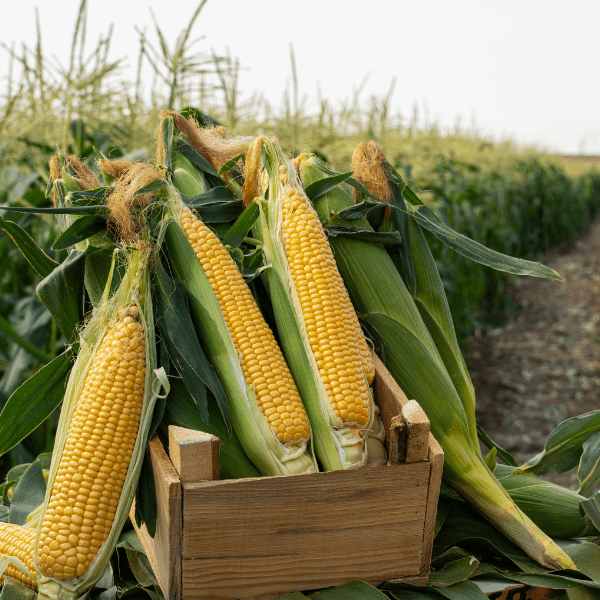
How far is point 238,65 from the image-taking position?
3.32m

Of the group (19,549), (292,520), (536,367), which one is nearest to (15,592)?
(19,549)

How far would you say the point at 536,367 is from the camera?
598 cm

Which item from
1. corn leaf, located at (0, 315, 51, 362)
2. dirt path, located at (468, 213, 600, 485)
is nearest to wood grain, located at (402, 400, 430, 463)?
corn leaf, located at (0, 315, 51, 362)

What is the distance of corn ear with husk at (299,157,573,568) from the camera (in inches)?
52.4

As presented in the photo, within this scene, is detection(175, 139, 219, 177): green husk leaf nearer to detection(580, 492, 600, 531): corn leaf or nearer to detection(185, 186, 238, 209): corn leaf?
detection(185, 186, 238, 209): corn leaf

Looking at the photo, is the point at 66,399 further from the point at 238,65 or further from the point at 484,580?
the point at 238,65

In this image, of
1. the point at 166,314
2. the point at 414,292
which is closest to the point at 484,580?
the point at 414,292

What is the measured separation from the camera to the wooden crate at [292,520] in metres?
1.09

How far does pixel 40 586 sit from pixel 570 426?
144cm

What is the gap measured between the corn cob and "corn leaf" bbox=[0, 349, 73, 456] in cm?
23

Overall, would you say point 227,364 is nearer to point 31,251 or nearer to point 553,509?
point 31,251

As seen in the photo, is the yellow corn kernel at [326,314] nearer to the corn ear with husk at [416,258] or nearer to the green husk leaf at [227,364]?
the green husk leaf at [227,364]

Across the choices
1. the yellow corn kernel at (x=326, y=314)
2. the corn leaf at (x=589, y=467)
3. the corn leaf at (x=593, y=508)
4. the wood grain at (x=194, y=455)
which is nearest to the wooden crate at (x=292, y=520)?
the wood grain at (x=194, y=455)

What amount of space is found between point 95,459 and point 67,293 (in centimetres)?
46
